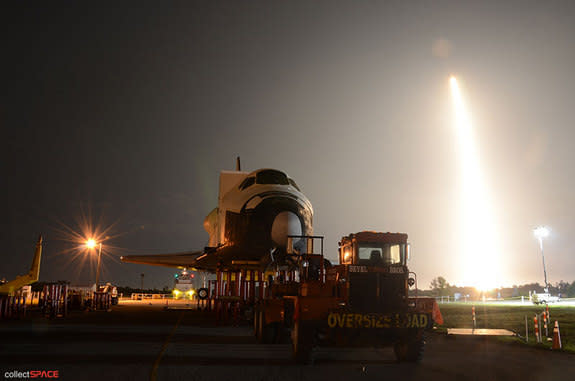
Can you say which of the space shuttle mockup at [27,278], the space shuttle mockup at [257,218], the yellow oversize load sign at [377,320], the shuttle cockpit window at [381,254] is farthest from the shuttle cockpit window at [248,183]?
the space shuttle mockup at [27,278]

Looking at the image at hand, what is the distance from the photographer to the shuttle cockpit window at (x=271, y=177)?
1969 cm

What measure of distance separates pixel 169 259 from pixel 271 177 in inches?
556

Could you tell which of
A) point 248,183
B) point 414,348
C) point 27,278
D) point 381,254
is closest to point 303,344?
point 414,348

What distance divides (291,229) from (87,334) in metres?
7.25

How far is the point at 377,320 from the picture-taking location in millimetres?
10289

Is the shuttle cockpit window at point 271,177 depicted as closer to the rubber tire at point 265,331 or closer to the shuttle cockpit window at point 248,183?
the shuttle cockpit window at point 248,183

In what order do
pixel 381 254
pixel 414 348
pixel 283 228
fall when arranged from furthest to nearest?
pixel 283 228
pixel 381 254
pixel 414 348

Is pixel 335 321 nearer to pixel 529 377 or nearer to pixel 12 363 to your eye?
pixel 529 377

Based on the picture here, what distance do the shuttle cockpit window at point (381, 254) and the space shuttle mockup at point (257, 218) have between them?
17.1ft

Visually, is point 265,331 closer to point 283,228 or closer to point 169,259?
point 283,228

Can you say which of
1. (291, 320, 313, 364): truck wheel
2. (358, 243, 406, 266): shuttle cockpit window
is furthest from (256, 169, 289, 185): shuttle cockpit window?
(291, 320, 313, 364): truck wheel

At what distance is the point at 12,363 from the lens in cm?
941

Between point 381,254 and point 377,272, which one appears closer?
point 377,272

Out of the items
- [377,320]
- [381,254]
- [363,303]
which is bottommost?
[377,320]
